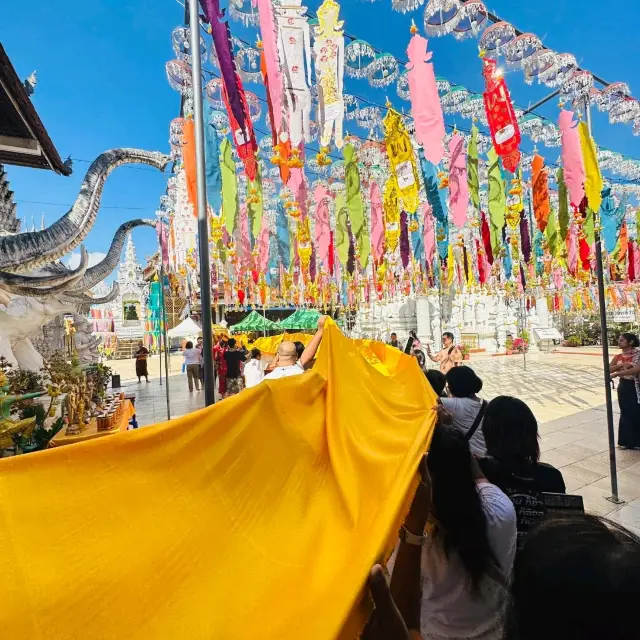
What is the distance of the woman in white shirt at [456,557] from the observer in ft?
4.32

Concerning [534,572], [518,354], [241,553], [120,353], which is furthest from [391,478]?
[120,353]

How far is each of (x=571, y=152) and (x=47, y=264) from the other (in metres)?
8.21

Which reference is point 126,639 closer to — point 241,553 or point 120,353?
point 241,553

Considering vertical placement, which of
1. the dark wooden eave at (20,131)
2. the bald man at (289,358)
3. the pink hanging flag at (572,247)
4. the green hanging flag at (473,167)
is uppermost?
the green hanging flag at (473,167)

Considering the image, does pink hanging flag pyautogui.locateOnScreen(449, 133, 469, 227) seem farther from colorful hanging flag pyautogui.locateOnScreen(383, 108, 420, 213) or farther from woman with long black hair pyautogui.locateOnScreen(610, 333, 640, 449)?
woman with long black hair pyautogui.locateOnScreen(610, 333, 640, 449)

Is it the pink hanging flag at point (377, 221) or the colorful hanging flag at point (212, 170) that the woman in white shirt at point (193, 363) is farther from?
the colorful hanging flag at point (212, 170)

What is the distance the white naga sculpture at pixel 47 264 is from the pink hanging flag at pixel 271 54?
1625 millimetres

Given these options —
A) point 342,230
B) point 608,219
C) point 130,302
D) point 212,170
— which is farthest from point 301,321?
point 130,302

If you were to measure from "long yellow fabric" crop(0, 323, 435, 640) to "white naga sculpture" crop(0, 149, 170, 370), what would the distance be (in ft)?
11.5

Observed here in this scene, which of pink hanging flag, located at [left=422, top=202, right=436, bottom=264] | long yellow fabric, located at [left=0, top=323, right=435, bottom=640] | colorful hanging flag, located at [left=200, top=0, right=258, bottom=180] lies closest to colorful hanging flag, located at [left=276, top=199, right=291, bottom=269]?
pink hanging flag, located at [left=422, top=202, right=436, bottom=264]

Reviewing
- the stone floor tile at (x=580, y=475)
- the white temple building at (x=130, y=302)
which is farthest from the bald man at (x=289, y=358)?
the white temple building at (x=130, y=302)

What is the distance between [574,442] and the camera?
5488 millimetres

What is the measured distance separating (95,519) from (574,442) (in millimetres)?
6179

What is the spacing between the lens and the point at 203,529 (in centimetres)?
132
